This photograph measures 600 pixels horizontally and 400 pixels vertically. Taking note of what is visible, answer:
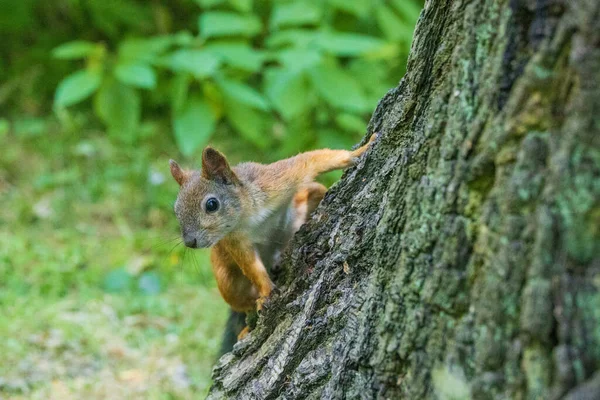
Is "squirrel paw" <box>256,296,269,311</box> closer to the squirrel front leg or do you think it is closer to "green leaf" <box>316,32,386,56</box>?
the squirrel front leg

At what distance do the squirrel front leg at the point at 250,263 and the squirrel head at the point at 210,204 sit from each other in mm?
56

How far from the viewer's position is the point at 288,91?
4.62 meters

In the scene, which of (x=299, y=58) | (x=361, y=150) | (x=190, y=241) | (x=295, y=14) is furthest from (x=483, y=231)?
(x=295, y=14)

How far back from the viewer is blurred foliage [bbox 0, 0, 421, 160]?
4543 millimetres

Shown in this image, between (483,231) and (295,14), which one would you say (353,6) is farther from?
(483,231)

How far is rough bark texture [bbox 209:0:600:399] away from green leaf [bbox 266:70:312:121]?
2.81 metres

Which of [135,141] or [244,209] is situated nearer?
[244,209]

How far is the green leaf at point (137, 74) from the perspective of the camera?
14.7 ft

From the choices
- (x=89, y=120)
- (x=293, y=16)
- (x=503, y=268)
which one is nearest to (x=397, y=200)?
(x=503, y=268)

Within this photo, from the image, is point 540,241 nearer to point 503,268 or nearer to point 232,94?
point 503,268

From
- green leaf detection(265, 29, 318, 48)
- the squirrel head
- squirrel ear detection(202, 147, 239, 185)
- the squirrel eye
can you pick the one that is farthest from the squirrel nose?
green leaf detection(265, 29, 318, 48)

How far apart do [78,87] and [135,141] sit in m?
0.94

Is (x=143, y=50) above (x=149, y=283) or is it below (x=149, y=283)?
above

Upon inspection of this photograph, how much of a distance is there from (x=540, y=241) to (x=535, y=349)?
18cm
